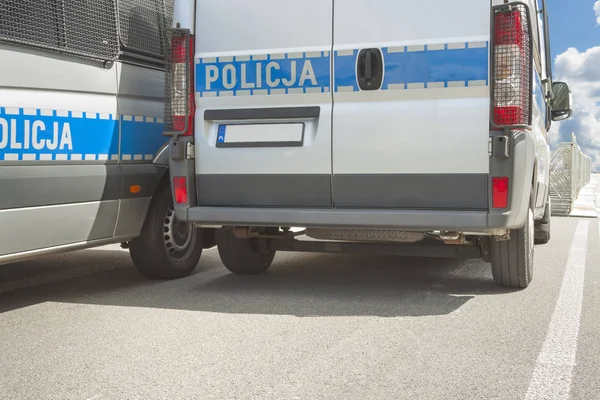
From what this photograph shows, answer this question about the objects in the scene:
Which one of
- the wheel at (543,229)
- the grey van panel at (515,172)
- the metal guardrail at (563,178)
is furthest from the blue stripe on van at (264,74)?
the metal guardrail at (563,178)

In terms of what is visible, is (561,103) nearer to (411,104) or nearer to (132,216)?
(411,104)

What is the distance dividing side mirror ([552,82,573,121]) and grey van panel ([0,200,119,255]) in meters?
5.25

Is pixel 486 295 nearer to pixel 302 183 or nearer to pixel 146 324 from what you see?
pixel 302 183

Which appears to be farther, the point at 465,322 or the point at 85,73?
the point at 85,73

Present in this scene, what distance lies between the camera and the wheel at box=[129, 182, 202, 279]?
5.90 meters

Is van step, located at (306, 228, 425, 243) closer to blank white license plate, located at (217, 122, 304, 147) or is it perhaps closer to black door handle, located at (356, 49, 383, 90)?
blank white license plate, located at (217, 122, 304, 147)

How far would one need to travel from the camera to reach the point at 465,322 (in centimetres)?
459

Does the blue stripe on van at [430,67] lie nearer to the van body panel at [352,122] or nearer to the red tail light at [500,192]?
the van body panel at [352,122]

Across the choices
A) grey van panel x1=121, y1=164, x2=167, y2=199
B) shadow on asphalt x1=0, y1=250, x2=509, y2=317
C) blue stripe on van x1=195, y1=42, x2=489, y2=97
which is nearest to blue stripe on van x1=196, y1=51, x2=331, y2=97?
blue stripe on van x1=195, y1=42, x2=489, y2=97

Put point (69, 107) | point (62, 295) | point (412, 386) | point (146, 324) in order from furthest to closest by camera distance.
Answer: point (62, 295) → point (69, 107) → point (146, 324) → point (412, 386)

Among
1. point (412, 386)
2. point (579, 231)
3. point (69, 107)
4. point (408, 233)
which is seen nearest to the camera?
point (412, 386)

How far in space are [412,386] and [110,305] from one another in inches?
103

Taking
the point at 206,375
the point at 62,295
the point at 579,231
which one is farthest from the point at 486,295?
the point at 579,231

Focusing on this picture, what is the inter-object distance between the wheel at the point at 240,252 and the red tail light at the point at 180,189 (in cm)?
84
